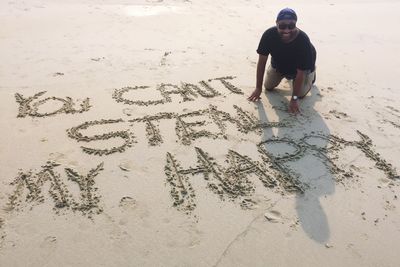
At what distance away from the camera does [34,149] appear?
325 cm

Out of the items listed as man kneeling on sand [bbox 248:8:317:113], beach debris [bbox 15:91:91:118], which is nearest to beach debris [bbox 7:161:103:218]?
beach debris [bbox 15:91:91:118]

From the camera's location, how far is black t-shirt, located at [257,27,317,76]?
392 centimetres

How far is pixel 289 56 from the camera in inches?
162

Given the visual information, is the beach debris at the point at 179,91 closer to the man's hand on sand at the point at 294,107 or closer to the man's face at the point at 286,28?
the man's hand on sand at the point at 294,107

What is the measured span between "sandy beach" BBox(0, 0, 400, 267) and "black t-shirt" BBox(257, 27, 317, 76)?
468 mm

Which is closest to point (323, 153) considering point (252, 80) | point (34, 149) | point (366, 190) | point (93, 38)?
point (366, 190)

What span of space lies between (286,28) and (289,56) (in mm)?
451

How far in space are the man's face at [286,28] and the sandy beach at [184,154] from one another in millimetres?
777

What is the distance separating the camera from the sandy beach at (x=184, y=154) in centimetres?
251

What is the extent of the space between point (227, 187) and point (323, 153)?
40.8 inches

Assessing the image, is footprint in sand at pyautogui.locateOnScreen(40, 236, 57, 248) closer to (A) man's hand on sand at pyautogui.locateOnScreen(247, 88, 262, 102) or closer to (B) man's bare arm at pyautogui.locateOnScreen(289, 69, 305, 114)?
(A) man's hand on sand at pyautogui.locateOnScreen(247, 88, 262, 102)

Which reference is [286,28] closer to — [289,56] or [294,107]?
[289,56]

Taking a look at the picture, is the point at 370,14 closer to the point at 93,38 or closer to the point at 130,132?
the point at 93,38

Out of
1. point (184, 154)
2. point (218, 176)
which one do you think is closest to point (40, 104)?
point (184, 154)
